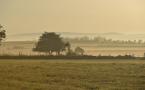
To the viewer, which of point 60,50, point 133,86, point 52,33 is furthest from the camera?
point 52,33

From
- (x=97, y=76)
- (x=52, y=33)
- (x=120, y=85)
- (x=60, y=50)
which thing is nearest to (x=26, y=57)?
(x=60, y=50)

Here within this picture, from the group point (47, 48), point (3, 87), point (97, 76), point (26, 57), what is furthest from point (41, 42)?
point (3, 87)

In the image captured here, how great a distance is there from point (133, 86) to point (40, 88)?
7820 millimetres

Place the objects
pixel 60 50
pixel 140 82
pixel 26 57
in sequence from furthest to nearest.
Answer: pixel 60 50
pixel 26 57
pixel 140 82

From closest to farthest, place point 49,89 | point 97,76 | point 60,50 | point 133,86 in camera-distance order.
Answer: point 49,89
point 133,86
point 97,76
point 60,50

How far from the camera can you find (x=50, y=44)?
449 feet

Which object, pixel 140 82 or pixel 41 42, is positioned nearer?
pixel 140 82

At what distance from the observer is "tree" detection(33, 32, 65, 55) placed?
136000 millimetres

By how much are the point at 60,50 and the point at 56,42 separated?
4813 millimetres

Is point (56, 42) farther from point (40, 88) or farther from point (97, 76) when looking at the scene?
point (40, 88)

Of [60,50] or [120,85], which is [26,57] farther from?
[120,85]

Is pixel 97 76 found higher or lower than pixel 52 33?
lower

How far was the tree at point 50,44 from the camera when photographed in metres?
136

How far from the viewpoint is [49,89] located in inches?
1200
